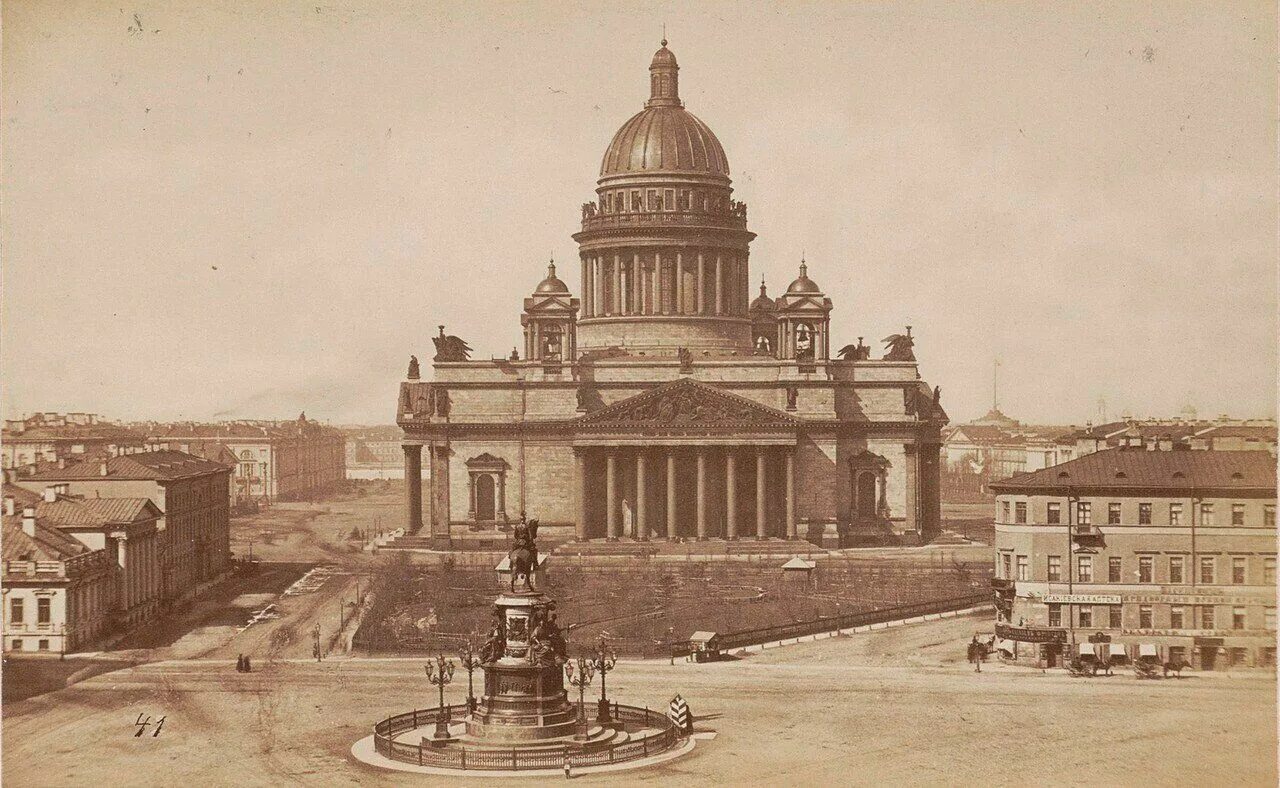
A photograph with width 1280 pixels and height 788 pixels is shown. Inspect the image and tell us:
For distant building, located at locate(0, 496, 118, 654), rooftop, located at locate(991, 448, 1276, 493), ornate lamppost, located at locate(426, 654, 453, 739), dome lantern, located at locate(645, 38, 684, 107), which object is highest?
dome lantern, located at locate(645, 38, 684, 107)

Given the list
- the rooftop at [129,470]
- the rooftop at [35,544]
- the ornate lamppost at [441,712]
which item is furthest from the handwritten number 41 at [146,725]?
the rooftop at [129,470]

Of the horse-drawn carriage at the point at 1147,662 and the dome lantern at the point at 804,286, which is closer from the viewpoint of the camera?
the horse-drawn carriage at the point at 1147,662

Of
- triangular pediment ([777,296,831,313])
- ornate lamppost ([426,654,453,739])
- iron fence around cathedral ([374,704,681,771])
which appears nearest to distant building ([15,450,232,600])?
ornate lamppost ([426,654,453,739])

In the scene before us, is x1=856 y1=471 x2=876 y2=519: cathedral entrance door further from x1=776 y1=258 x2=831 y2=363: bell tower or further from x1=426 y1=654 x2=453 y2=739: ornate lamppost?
x1=426 y1=654 x2=453 y2=739: ornate lamppost

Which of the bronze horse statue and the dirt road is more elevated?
the bronze horse statue

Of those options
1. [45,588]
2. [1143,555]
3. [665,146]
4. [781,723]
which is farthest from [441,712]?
[665,146]

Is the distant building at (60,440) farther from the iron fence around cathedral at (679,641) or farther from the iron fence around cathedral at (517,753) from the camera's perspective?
the iron fence around cathedral at (517,753)
